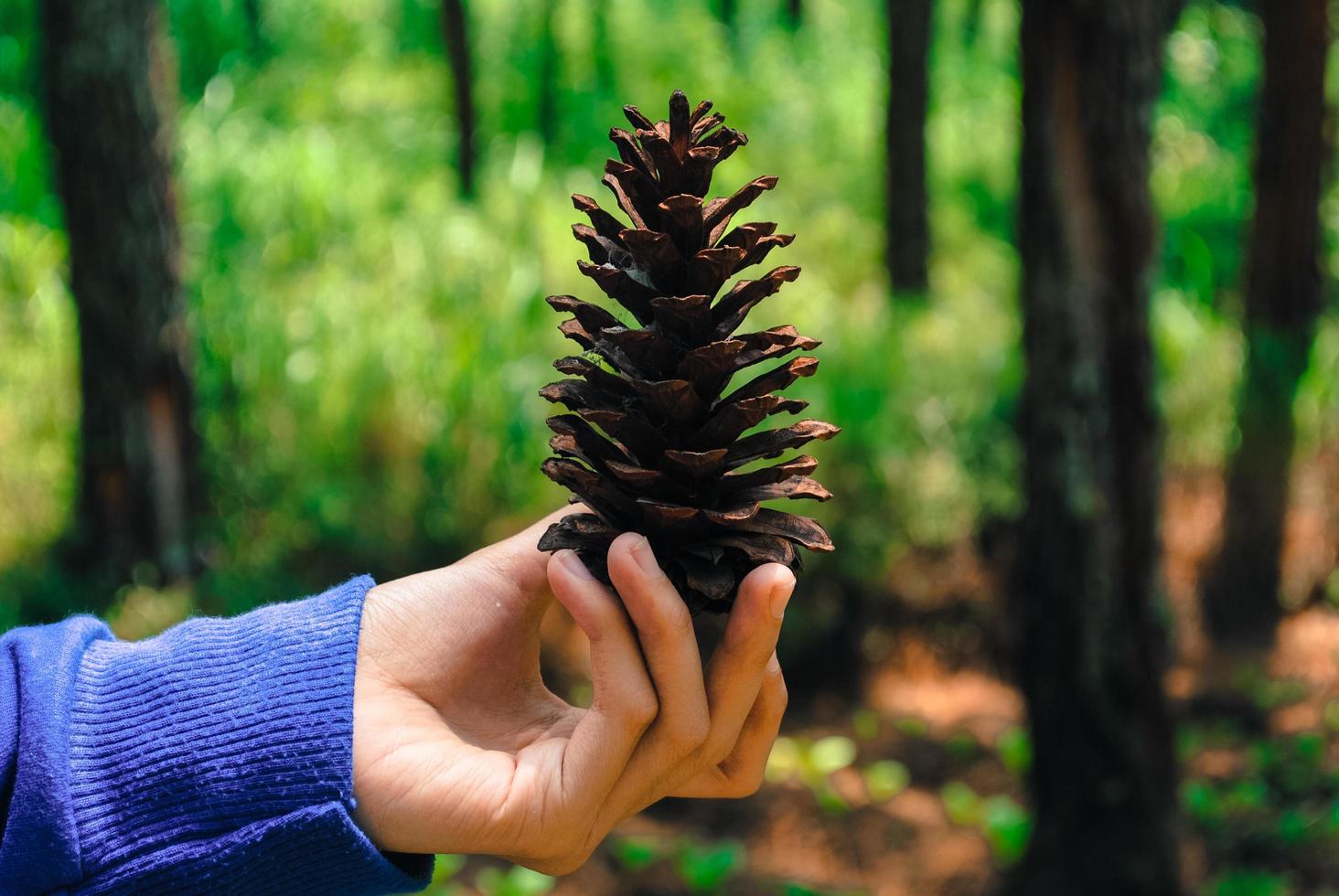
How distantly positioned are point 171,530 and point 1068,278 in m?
3.94

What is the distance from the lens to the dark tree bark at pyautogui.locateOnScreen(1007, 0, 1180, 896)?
3170 millimetres

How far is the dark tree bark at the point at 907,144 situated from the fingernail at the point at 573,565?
24.4 feet

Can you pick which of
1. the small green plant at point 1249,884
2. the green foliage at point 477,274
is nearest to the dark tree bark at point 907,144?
the green foliage at point 477,274

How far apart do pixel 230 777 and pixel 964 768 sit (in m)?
4.02

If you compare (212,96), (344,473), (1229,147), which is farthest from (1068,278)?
(1229,147)

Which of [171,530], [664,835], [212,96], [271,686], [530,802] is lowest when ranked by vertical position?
[664,835]

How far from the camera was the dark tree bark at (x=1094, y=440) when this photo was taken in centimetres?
317

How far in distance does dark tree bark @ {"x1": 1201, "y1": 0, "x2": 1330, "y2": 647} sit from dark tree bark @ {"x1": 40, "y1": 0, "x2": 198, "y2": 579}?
5210mm

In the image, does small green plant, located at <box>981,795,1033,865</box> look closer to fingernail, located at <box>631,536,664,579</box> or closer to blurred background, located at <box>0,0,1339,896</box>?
blurred background, located at <box>0,0,1339,896</box>

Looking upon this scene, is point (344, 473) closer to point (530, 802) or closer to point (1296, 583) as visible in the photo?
A: point (530, 802)

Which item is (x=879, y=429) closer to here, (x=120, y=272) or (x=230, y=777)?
(x=120, y=272)

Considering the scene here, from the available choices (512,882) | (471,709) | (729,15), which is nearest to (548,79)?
(729,15)

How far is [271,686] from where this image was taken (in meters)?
1.27

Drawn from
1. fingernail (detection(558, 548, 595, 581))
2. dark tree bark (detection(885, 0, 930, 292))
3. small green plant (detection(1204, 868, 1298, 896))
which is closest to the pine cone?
fingernail (detection(558, 548, 595, 581))
